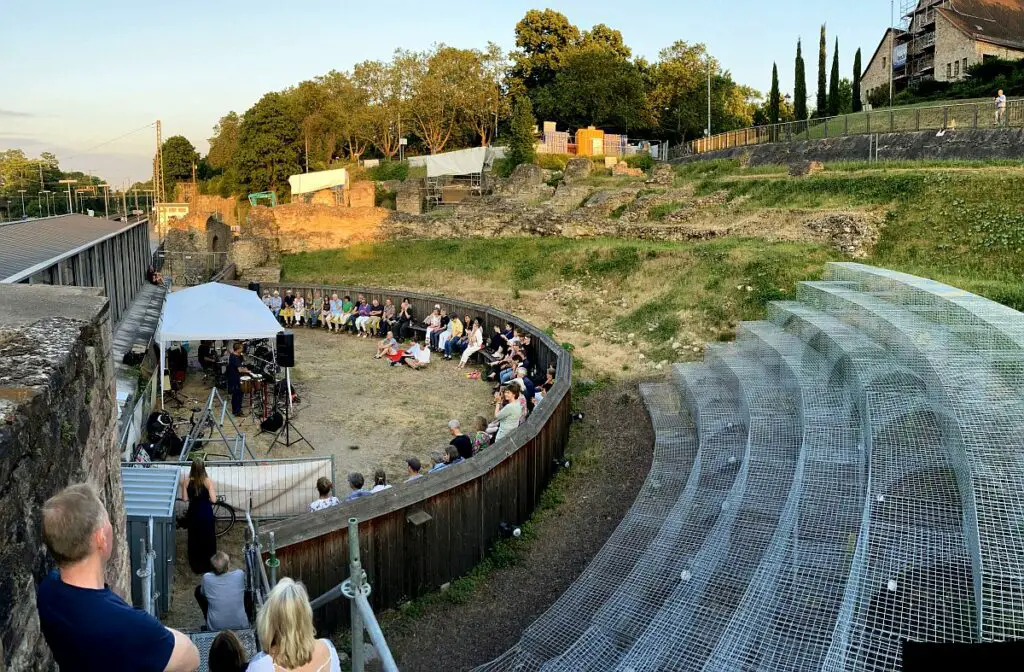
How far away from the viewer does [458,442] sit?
9.48 m

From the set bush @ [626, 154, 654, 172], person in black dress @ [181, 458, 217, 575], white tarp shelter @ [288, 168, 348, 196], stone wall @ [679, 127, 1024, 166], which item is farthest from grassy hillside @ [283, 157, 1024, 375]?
white tarp shelter @ [288, 168, 348, 196]

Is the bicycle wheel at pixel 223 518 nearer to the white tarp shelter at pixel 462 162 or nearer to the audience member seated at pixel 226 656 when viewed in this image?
the audience member seated at pixel 226 656

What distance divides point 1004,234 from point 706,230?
889 cm

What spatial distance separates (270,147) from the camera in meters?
57.8

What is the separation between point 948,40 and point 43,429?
177 feet

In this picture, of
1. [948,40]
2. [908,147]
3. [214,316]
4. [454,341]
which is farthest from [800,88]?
[214,316]

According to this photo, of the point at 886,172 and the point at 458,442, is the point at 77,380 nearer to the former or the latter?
the point at 458,442

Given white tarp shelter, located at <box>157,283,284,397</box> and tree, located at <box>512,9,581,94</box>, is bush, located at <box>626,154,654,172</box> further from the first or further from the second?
white tarp shelter, located at <box>157,283,284,397</box>

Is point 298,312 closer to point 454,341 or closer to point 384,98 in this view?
point 454,341

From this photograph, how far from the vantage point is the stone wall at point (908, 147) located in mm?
25047

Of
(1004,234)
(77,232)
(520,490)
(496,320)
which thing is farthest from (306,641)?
(1004,234)

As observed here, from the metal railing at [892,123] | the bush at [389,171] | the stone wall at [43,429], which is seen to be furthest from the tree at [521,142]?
the stone wall at [43,429]

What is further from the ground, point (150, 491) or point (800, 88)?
point (800, 88)

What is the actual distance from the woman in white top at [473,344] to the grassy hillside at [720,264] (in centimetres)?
232
